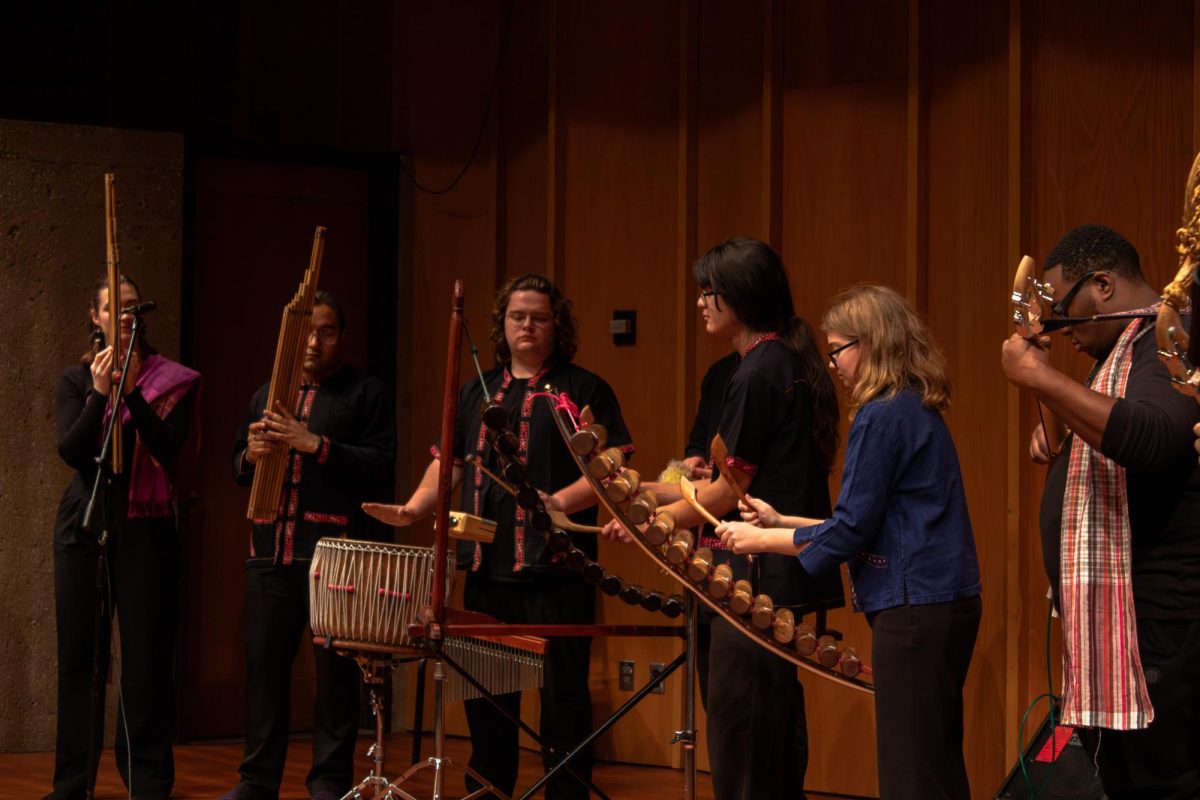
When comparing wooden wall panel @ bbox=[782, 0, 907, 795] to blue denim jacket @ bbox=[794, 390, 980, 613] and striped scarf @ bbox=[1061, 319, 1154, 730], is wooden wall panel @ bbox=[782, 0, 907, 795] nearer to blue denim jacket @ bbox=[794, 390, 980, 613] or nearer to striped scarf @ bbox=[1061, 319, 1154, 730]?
blue denim jacket @ bbox=[794, 390, 980, 613]

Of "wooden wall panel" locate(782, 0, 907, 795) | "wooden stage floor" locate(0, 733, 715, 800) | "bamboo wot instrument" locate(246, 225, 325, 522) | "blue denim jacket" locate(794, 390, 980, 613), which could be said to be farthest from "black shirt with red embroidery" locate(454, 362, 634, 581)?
"blue denim jacket" locate(794, 390, 980, 613)

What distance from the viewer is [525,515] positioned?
4273mm

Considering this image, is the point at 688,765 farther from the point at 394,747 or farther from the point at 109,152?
the point at 109,152

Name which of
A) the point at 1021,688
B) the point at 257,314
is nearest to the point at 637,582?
the point at 1021,688

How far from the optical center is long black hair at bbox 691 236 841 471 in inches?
137

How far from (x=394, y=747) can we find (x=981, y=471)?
2687mm

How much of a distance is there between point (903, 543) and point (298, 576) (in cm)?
238

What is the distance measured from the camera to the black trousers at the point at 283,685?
466cm

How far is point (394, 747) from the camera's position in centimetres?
611

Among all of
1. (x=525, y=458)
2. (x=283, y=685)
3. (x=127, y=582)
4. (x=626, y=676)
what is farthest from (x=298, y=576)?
(x=626, y=676)

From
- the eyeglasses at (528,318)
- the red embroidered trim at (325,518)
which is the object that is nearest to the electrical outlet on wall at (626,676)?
the red embroidered trim at (325,518)

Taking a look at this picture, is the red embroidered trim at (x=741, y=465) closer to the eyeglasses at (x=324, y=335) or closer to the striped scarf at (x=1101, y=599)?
the striped scarf at (x=1101, y=599)

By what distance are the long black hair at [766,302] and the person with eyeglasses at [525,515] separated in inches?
31.6

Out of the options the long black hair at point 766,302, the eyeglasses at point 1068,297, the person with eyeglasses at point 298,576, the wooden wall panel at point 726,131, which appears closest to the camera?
the eyeglasses at point 1068,297
